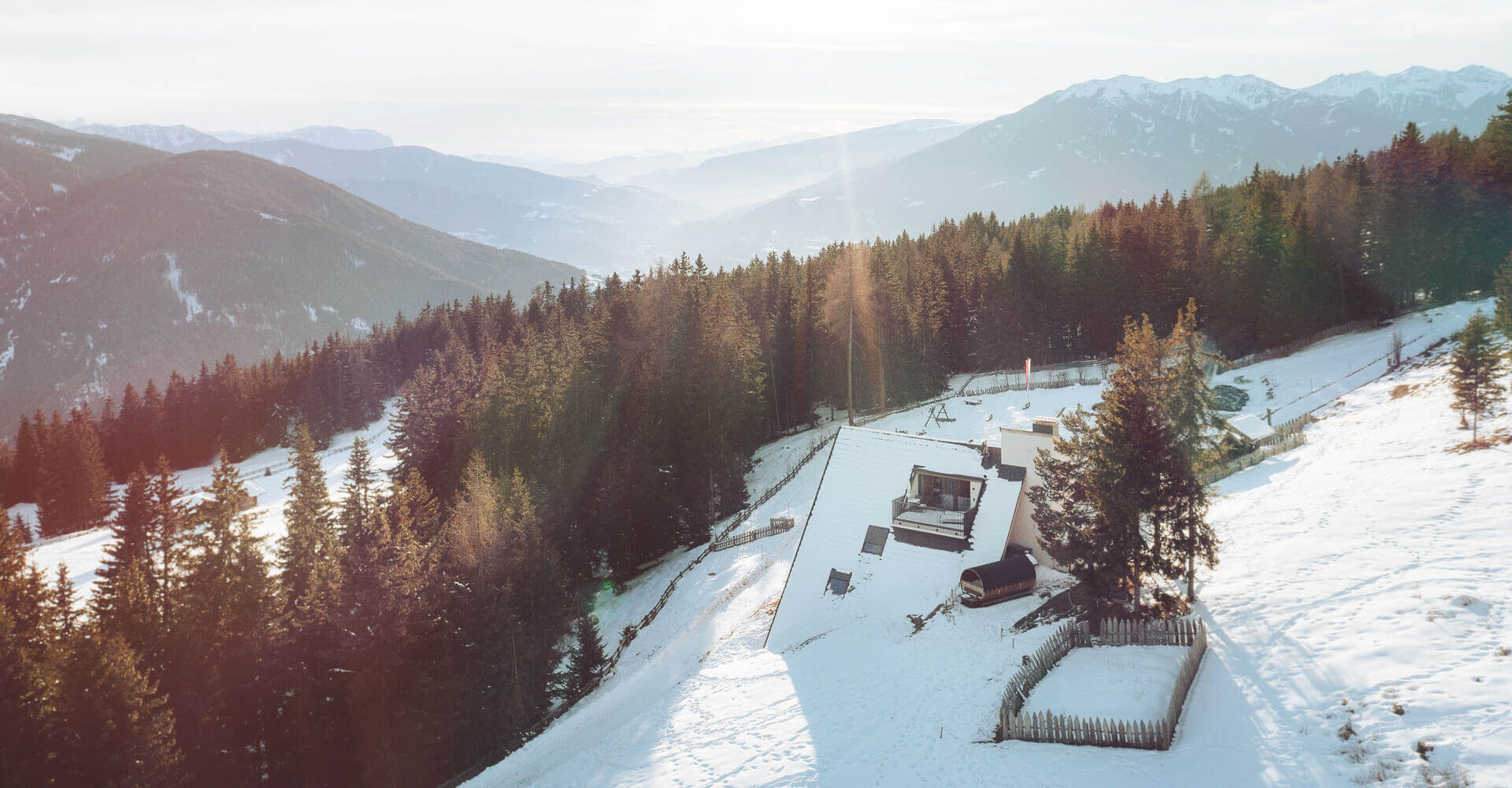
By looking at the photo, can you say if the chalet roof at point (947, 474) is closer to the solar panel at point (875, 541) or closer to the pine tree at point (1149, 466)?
the solar panel at point (875, 541)

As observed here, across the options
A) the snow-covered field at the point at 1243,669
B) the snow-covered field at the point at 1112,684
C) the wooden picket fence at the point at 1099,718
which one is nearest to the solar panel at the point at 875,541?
the snow-covered field at the point at 1243,669

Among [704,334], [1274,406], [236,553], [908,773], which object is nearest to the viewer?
[908,773]

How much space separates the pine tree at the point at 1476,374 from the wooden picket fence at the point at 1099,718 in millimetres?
16249

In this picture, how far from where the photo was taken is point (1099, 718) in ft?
54.0

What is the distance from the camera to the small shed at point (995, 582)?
79.7ft

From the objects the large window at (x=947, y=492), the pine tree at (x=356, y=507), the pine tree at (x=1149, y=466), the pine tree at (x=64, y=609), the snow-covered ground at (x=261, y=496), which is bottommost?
the snow-covered ground at (x=261, y=496)

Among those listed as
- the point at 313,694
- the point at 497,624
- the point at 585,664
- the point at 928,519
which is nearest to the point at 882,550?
the point at 928,519

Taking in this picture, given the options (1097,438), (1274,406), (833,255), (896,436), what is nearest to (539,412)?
(896,436)

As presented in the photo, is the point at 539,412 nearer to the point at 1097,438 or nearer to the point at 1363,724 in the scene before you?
the point at 1097,438

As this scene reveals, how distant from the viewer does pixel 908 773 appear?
55.1 feet

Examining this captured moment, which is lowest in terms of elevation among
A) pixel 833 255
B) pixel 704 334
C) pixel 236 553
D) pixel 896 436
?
pixel 236 553

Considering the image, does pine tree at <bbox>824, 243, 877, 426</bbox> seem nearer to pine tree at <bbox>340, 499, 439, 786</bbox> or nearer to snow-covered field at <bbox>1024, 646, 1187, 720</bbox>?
pine tree at <bbox>340, 499, 439, 786</bbox>

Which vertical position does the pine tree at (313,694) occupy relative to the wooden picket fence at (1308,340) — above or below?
below

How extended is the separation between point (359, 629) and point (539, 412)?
21.6 m
